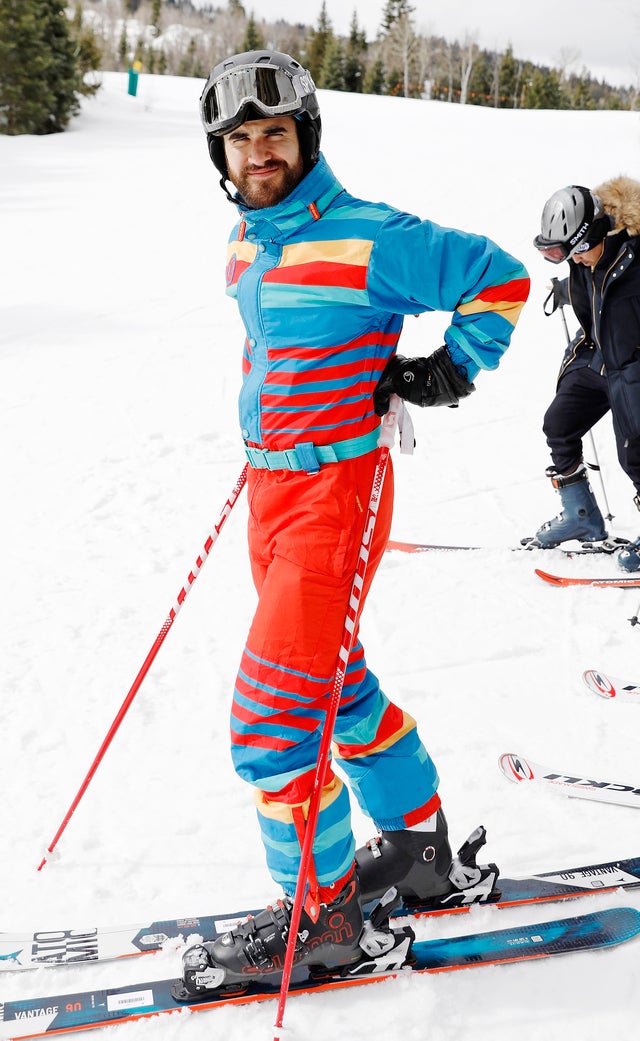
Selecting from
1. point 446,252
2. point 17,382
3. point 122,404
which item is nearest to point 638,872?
point 446,252

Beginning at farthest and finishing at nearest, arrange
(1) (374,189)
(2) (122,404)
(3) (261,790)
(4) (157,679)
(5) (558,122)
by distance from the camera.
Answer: (5) (558,122) → (1) (374,189) → (2) (122,404) → (4) (157,679) → (3) (261,790)

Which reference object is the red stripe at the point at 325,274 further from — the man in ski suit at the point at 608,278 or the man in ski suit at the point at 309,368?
the man in ski suit at the point at 608,278

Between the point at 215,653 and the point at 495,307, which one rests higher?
the point at 495,307

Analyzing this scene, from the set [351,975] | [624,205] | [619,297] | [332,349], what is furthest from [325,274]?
[624,205]

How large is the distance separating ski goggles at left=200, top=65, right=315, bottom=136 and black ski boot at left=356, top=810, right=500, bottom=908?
6.64 feet

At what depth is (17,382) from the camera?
7.59m

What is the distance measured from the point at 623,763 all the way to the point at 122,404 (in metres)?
5.37

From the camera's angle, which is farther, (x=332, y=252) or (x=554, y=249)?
(x=554, y=249)

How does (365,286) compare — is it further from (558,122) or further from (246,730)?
(558,122)

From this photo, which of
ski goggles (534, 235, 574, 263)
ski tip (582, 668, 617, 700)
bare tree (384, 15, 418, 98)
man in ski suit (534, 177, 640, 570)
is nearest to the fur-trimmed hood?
man in ski suit (534, 177, 640, 570)

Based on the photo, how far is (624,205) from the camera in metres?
3.88

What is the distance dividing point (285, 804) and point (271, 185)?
1524mm

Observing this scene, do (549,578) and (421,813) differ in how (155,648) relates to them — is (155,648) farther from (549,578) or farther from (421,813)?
(549,578)

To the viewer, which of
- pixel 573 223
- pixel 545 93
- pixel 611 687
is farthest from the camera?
pixel 545 93
